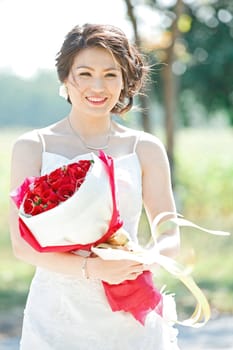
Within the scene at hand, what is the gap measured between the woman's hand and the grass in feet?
0.92

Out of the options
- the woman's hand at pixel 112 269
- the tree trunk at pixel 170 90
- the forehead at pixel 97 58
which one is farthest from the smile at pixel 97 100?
the tree trunk at pixel 170 90

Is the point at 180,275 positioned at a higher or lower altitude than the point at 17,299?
higher

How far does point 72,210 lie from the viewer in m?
3.07

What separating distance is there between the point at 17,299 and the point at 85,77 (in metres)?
6.12

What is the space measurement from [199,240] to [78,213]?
9.87 metres

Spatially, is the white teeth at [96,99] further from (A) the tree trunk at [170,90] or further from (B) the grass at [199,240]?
(A) the tree trunk at [170,90]

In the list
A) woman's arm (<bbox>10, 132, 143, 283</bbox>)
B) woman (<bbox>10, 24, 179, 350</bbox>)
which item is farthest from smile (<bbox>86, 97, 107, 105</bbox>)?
woman's arm (<bbox>10, 132, 143, 283</bbox>)

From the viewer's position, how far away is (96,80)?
3461 millimetres

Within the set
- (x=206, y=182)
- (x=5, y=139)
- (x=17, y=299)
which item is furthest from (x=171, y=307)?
(x=5, y=139)

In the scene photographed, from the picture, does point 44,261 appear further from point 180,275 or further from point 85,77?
point 85,77

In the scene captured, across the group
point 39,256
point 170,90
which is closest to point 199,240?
point 170,90

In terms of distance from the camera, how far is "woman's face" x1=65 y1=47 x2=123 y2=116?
136 inches

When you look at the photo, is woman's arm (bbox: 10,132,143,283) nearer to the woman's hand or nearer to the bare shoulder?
the woman's hand

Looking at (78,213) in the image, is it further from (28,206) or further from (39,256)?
(39,256)
